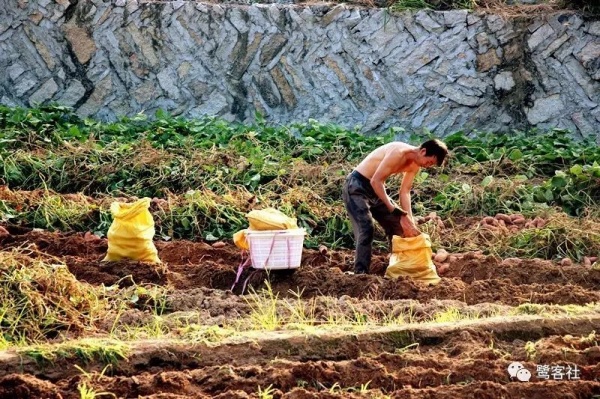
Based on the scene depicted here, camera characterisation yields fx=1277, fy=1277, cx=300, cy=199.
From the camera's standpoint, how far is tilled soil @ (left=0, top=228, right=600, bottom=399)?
19.6 ft

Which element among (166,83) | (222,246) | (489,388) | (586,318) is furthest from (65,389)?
(166,83)

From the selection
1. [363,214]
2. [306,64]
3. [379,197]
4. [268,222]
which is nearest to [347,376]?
[268,222]

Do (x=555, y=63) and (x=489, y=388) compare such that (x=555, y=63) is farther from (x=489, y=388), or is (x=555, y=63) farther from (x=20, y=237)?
(x=489, y=388)

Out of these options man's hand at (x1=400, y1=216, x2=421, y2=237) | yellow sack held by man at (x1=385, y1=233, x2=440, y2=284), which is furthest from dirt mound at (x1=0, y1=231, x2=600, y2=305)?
man's hand at (x1=400, y1=216, x2=421, y2=237)

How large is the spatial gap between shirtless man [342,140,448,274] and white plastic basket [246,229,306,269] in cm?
60

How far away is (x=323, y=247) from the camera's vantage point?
10539 millimetres

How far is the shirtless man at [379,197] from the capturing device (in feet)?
31.0

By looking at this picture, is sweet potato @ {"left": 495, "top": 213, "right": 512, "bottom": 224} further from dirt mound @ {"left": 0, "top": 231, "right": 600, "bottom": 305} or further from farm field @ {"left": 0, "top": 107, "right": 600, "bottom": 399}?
dirt mound @ {"left": 0, "top": 231, "right": 600, "bottom": 305}

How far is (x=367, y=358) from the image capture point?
252 inches

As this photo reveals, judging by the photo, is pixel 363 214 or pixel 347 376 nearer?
pixel 347 376

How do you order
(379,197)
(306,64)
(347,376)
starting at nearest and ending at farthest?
(347,376)
(379,197)
(306,64)

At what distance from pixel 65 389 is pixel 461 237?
547cm

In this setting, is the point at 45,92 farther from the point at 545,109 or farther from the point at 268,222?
the point at 268,222

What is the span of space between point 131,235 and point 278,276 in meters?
1.17
